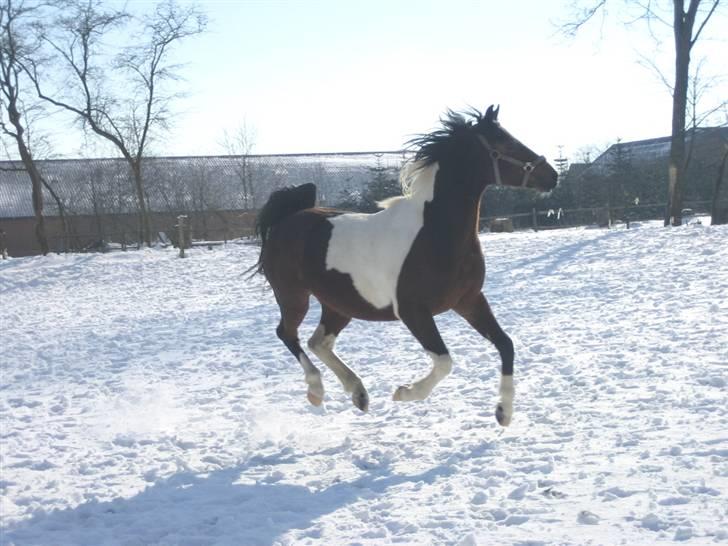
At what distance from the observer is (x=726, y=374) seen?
638cm

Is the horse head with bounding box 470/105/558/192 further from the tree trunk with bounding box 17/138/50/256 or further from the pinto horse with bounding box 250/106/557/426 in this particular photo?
the tree trunk with bounding box 17/138/50/256

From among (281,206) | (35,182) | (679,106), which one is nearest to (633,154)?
(679,106)

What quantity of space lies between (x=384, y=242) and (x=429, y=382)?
1042 millimetres

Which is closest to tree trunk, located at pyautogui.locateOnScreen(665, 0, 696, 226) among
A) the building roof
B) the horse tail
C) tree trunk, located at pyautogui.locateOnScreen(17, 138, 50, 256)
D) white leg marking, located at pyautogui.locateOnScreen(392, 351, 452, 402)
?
the building roof

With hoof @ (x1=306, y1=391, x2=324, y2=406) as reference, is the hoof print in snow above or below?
below

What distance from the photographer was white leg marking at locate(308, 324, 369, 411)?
224 inches

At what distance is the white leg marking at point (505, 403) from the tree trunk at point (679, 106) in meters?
18.7

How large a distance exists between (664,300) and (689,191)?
3286 centimetres

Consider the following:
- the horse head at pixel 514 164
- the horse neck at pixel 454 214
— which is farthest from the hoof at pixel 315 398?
the horse head at pixel 514 164

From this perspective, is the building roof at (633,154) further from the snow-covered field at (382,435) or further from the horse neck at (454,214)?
the horse neck at (454,214)

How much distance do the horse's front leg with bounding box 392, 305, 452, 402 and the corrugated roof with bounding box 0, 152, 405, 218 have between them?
37.4 metres

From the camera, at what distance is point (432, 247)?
512 centimetres

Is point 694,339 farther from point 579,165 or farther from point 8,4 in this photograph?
Answer: point 579,165

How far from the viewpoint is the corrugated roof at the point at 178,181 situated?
4462cm
